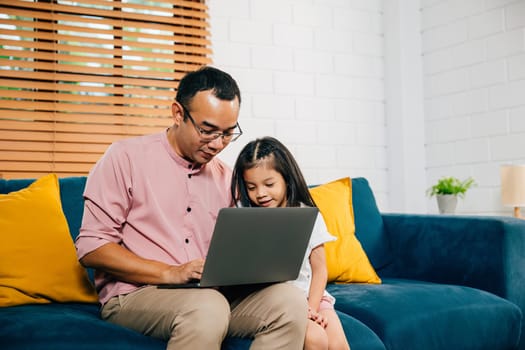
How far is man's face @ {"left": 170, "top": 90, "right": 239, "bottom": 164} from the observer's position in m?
1.68

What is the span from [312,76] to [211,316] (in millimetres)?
2392

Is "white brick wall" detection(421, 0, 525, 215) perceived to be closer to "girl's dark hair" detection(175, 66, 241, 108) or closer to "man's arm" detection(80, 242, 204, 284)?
"girl's dark hair" detection(175, 66, 241, 108)

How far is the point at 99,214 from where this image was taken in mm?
1578

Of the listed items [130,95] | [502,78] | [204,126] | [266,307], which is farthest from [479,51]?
[266,307]

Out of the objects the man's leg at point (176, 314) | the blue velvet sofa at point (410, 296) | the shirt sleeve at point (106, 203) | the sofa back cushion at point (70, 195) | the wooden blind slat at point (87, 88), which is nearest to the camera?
the man's leg at point (176, 314)

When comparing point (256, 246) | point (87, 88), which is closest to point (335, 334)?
point (256, 246)

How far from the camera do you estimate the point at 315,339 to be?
1475mm

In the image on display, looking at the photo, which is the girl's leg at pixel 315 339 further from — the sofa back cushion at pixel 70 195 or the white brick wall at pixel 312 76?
the white brick wall at pixel 312 76

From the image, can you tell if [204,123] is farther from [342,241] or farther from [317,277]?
[342,241]

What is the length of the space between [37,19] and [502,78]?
8.30 ft

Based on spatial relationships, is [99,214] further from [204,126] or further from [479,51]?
[479,51]

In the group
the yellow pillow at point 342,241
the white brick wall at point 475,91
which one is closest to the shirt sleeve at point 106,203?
the yellow pillow at point 342,241

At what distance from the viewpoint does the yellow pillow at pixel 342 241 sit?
223 cm

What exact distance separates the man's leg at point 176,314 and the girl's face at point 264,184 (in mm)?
473
